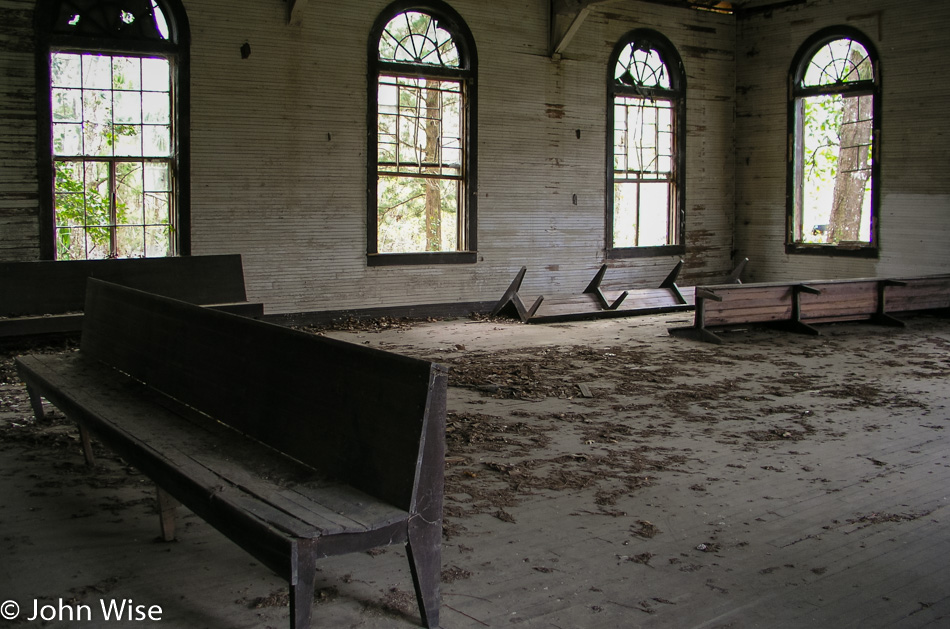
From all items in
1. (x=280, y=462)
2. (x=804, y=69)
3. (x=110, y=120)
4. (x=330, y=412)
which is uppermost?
(x=804, y=69)

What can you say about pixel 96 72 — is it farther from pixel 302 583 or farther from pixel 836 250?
pixel 836 250

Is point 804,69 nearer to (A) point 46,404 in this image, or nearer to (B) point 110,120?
(B) point 110,120

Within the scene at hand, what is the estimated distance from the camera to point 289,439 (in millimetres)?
2891

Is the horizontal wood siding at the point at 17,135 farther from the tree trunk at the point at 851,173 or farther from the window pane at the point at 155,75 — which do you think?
the tree trunk at the point at 851,173

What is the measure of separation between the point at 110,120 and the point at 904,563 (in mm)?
7301

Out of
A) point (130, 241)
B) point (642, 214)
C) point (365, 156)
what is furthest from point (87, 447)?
point (642, 214)

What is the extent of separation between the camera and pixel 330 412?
2.73 m

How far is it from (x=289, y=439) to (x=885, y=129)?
10.2 metres

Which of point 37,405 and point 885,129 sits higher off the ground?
point 885,129

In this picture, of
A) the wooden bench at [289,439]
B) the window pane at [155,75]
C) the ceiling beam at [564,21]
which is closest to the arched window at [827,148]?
the ceiling beam at [564,21]

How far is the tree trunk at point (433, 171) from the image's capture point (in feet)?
32.2

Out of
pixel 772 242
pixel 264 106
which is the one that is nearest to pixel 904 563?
pixel 264 106

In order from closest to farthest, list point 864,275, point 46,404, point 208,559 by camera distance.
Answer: point 208,559 < point 46,404 < point 864,275

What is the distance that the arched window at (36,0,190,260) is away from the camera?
7.62 m
